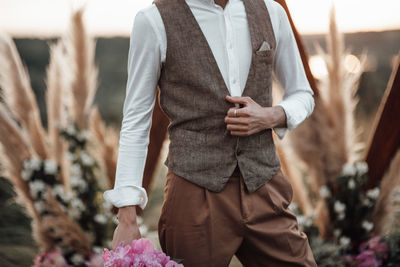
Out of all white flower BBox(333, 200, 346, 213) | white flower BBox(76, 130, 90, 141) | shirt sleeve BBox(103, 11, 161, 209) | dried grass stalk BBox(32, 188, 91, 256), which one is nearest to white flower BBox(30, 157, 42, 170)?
dried grass stalk BBox(32, 188, 91, 256)

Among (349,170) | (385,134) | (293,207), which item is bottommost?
(293,207)

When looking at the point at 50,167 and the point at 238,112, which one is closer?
the point at 238,112

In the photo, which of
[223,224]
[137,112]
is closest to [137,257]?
[223,224]

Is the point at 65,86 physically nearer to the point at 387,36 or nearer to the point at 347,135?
the point at 347,135

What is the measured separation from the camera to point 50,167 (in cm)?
202

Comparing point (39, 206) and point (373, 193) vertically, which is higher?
point (373, 193)

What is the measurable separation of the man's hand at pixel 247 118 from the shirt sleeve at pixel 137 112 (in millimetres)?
228

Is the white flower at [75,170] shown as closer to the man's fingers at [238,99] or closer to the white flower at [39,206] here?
the white flower at [39,206]

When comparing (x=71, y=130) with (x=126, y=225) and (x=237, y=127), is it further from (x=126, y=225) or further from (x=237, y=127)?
(x=237, y=127)

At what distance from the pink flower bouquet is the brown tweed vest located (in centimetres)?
23

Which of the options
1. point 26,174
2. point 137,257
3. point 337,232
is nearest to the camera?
point 137,257

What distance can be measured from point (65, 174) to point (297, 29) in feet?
4.81

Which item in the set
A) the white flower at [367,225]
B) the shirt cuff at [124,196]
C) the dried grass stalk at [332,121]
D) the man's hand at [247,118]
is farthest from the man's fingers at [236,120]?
the white flower at [367,225]

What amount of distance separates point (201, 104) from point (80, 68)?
1191 millimetres
